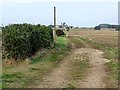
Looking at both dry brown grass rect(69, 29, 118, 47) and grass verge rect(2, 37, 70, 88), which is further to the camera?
dry brown grass rect(69, 29, 118, 47)

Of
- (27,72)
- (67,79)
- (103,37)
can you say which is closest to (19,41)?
(27,72)

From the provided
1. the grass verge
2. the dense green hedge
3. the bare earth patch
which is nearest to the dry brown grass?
the dense green hedge

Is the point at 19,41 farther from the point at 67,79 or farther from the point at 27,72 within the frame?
the point at 67,79

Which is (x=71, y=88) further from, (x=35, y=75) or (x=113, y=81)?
(x=35, y=75)

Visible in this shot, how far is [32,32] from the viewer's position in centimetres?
2044

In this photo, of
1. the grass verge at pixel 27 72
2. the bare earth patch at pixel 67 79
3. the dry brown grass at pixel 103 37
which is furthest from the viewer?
the dry brown grass at pixel 103 37

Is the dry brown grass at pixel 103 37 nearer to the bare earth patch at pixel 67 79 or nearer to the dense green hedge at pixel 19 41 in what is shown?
the dense green hedge at pixel 19 41

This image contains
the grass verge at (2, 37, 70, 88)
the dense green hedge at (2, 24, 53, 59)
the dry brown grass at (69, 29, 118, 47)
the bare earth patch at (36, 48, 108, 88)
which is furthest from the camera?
the dry brown grass at (69, 29, 118, 47)

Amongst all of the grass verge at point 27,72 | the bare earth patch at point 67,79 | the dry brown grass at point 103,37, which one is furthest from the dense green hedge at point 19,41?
the dry brown grass at point 103,37

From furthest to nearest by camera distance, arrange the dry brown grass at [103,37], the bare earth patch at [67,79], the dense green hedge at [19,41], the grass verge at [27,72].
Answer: the dry brown grass at [103,37] → the dense green hedge at [19,41] → the grass verge at [27,72] → the bare earth patch at [67,79]

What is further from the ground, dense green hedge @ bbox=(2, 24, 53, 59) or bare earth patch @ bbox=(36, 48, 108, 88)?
dense green hedge @ bbox=(2, 24, 53, 59)

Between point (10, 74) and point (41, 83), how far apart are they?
2.22 m

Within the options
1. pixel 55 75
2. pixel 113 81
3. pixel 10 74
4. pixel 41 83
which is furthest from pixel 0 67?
pixel 113 81

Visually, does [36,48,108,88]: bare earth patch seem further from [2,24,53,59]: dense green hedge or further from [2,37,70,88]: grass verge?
[2,24,53,59]: dense green hedge
